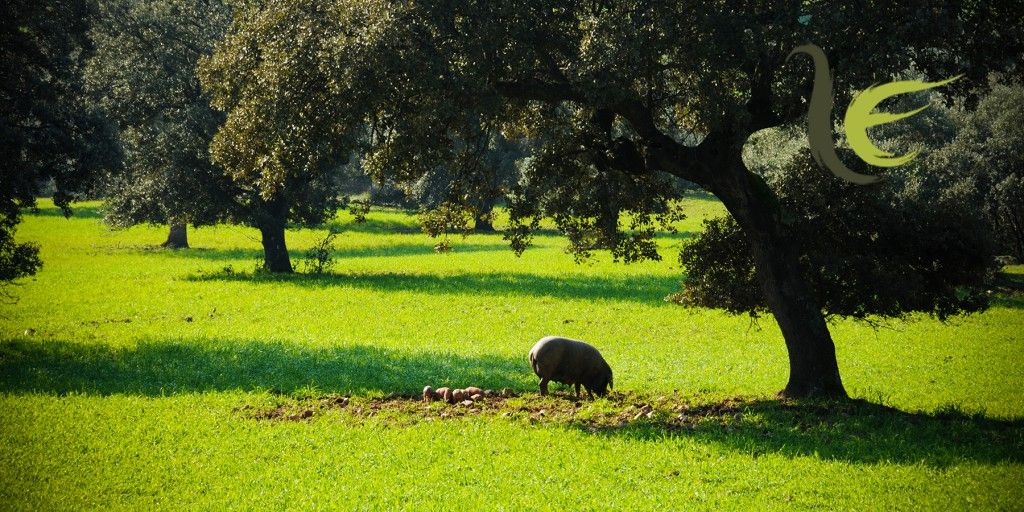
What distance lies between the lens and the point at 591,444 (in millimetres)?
13922

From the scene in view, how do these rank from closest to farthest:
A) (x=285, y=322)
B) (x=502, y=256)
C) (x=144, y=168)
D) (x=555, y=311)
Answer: (x=285, y=322) < (x=555, y=311) < (x=144, y=168) < (x=502, y=256)

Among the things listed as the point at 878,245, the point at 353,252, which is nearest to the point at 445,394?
the point at 878,245

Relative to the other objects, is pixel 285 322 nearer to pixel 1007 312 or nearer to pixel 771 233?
pixel 771 233

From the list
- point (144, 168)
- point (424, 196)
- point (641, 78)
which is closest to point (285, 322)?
point (144, 168)

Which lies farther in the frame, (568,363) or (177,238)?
(177,238)

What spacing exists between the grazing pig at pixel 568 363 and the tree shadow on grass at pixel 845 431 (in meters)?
2.25

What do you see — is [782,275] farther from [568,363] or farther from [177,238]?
[177,238]

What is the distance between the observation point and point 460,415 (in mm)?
16469

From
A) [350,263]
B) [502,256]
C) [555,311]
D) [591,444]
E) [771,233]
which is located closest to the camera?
[591,444]

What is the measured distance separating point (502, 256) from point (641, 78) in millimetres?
40677

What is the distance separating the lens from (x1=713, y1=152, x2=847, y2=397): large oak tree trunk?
17031 millimetres

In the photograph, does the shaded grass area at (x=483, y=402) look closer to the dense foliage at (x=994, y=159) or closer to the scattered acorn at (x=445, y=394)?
the scattered acorn at (x=445, y=394)
